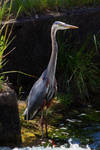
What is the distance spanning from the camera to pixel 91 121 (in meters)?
5.82

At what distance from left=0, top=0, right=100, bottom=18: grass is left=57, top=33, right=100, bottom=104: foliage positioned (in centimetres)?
84

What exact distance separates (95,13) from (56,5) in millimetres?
757

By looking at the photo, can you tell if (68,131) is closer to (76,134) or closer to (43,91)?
(76,134)

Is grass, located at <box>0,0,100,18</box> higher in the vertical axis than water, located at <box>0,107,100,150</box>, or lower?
higher

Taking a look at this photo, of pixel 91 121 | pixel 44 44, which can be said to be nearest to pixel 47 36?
pixel 44 44

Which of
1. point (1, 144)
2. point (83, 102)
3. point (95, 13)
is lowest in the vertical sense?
point (83, 102)

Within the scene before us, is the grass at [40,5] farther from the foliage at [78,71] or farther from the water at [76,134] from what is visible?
the water at [76,134]

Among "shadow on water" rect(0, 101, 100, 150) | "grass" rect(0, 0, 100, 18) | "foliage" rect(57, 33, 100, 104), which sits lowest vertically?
"shadow on water" rect(0, 101, 100, 150)

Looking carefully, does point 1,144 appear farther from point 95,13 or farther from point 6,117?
point 95,13

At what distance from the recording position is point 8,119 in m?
4.61

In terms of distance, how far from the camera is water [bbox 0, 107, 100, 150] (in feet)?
16.2

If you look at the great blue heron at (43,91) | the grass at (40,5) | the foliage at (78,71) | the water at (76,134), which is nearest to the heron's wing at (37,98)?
the great blue heron at (43,91)

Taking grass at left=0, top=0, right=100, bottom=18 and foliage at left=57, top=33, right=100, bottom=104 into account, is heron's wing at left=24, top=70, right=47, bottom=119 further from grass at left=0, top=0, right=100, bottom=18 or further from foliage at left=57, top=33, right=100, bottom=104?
grass at left=0, top=0, right=100, bottom=18

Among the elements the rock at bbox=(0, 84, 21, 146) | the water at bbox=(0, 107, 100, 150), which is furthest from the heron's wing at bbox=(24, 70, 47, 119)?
the rock at bbox=(0, 84, 21, 146)
